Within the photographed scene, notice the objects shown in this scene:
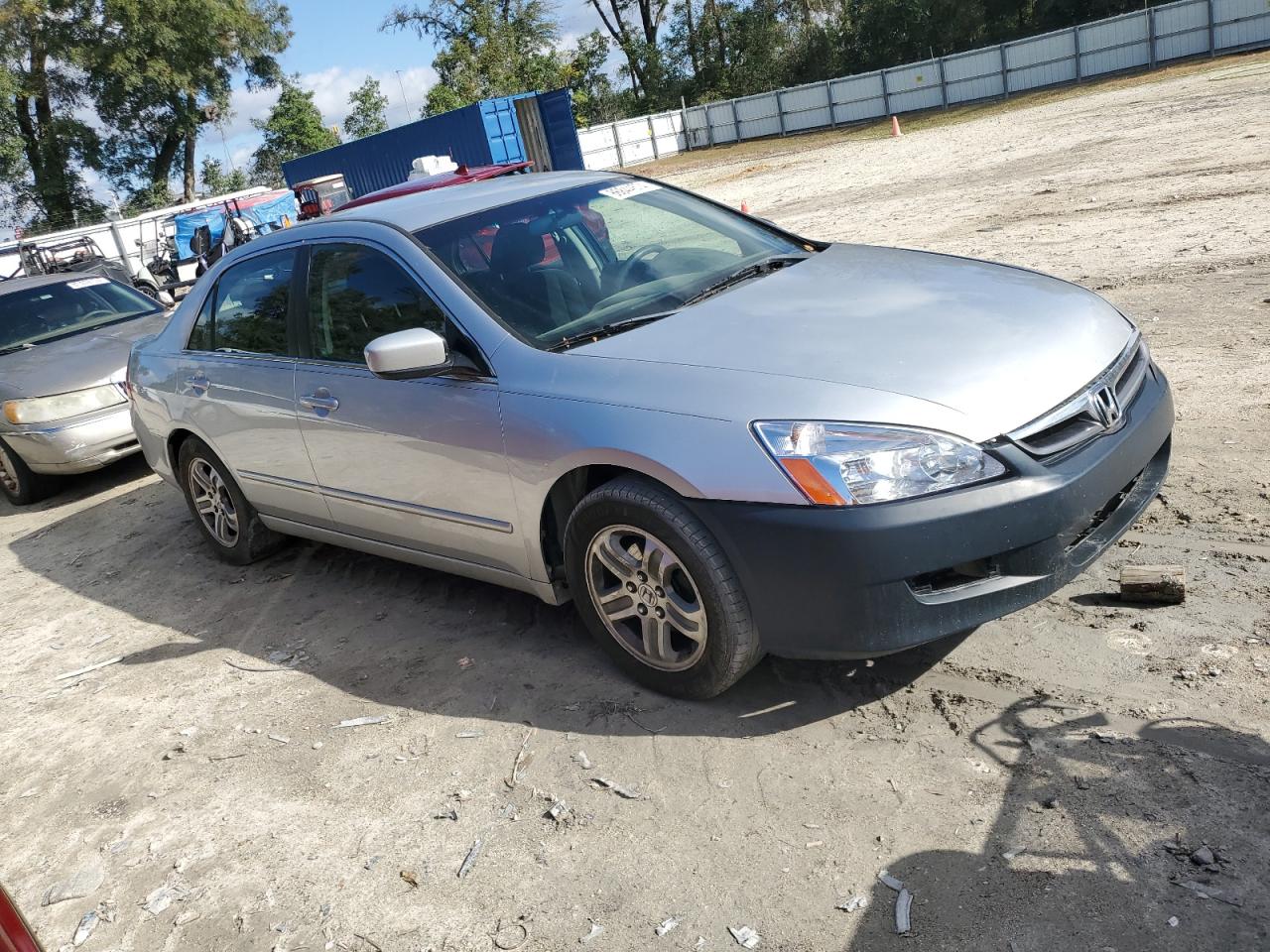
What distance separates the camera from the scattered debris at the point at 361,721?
411 cm

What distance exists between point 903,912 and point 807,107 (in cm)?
4204

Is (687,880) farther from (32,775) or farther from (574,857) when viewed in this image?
(32,775)

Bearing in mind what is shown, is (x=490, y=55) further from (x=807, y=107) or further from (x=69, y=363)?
(x=69, y=363)

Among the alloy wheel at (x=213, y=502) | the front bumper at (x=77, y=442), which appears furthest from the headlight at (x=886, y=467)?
the front bumper at (x=77, y=442)

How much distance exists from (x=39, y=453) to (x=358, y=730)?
527 centimetres

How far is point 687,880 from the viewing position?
2.96 m

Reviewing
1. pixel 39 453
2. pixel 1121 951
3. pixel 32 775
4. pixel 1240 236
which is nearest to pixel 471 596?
pixel 32 775

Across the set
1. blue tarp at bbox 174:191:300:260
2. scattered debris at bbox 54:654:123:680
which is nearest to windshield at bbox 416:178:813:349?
scattered debris at bbox 54:654:123:680

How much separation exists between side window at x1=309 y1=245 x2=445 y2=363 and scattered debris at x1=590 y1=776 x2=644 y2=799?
1730mm

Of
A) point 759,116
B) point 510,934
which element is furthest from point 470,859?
point 759,116

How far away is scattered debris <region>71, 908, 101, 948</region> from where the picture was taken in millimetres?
3250

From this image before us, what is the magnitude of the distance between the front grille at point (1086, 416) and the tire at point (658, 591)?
0.98m

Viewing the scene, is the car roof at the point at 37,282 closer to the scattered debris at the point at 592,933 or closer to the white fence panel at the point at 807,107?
the scattered debris at the point at 592,933

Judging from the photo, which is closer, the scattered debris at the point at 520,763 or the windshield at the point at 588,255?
the scattered debris at the point at 520,763
